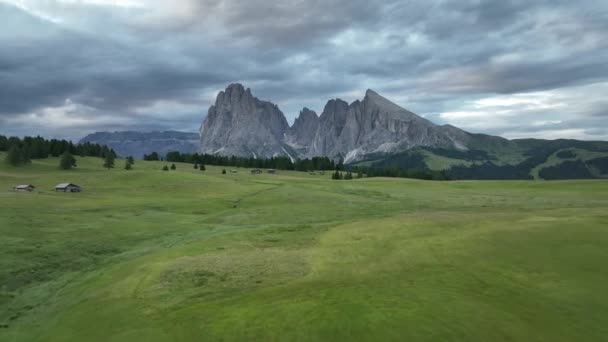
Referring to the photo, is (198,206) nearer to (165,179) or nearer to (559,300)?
(165,179)

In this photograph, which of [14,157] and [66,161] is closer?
[14,157]

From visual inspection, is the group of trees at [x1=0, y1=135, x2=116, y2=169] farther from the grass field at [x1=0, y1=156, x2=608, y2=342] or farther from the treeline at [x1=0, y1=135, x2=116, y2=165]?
the grass field at [x1=0, y1=156, x2=608, y2=342]

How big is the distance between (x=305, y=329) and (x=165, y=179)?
369 ft

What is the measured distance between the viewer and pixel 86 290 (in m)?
26.3

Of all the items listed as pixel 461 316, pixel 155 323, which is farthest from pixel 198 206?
pixel 461 316

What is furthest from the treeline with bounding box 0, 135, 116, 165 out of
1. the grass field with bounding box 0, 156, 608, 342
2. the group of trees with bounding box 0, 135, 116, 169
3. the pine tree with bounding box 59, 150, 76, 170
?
the grass field with bounding box 0, 156, 608, 342

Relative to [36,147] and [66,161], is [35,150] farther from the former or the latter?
[66,161]

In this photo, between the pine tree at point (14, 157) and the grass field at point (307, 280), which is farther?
the pine tree at point (14, 157)

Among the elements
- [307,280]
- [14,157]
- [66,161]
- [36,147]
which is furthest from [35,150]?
[307,280]

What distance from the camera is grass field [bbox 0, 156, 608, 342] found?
17.4m

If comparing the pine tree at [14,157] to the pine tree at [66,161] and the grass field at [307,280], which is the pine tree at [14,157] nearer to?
the pine tree at [66,161]

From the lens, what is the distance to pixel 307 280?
25.0 m

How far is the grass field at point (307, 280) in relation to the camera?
17422mm

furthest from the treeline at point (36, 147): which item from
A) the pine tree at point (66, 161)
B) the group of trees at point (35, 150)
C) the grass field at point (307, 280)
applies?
the grass field at point (307, 280)
